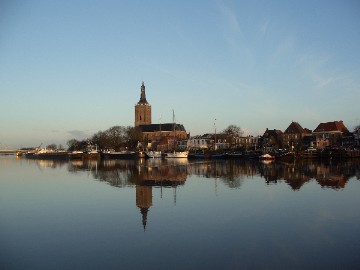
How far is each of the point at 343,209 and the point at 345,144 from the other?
9130 centimetres

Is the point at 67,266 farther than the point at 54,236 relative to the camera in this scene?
No

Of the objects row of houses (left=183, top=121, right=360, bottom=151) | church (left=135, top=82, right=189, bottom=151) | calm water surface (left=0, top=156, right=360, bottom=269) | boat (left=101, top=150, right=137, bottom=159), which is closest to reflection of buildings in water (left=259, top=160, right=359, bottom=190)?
calm water surface (left=0, top=156, right=360, bottom=269)

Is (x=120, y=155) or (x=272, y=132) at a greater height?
(x=272, y=132)

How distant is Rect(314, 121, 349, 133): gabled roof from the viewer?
343ft

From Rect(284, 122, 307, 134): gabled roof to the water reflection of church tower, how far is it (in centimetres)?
9491

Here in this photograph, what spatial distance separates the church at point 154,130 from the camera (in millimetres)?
139663

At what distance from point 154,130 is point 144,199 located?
A: 139 meters

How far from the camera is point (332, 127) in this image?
10500 centimetres

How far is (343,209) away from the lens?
1794 centimetres

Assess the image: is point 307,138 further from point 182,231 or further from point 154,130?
point 182,231

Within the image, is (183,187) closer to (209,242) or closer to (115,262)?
(209,242)

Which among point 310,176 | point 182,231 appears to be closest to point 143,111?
point 310,176

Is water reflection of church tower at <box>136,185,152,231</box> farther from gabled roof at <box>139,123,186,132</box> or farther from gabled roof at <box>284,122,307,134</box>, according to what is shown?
gabled roof at <box>139,123,186,132</box>

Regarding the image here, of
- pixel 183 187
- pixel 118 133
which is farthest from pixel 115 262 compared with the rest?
pixel 118 133
